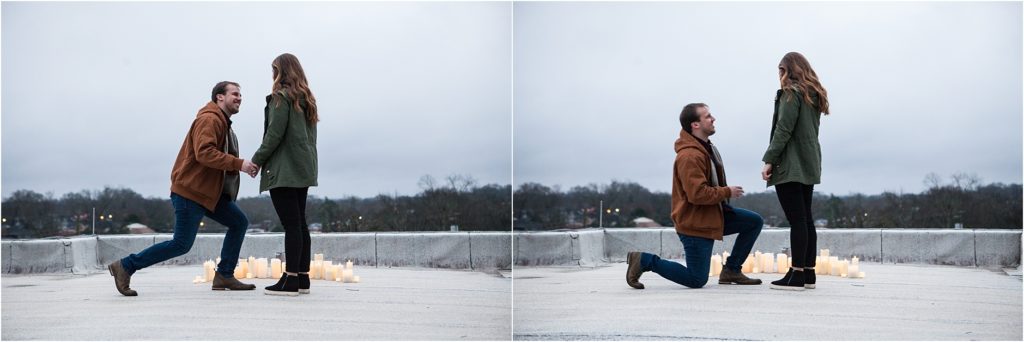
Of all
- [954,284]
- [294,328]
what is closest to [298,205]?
[294,328]

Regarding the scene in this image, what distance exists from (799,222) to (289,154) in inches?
93.9

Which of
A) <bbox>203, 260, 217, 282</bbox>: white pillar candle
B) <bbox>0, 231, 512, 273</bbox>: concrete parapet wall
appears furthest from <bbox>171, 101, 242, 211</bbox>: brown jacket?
<bbox>0, 231, 512, 273</bbox>: concrete parapet wall

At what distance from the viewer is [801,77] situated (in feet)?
16.6

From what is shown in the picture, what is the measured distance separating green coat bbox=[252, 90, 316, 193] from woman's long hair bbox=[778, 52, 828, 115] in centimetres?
227

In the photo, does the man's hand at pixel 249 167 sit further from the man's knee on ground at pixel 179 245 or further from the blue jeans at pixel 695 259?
the blue jeans at pixel 695 259

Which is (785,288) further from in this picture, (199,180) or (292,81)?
(199,180)

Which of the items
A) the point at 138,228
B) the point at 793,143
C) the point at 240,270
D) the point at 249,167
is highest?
the point at 793,143

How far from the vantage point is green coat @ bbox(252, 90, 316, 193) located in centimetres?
478

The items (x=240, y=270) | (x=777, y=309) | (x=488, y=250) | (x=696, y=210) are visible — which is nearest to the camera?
(x=777, y=309)

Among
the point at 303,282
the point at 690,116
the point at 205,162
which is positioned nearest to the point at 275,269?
the point at 303,282

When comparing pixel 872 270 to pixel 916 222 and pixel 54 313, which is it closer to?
pixel 916 222

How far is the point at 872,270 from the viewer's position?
6.31 metres

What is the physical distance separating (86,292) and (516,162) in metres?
2.72

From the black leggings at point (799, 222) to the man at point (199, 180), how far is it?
8.07ft
